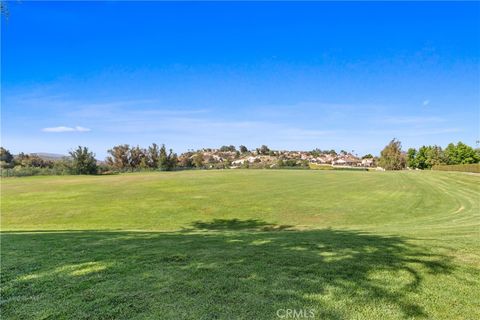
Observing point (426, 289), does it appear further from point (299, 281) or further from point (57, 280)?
point (57, 280)

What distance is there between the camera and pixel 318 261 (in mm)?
5004

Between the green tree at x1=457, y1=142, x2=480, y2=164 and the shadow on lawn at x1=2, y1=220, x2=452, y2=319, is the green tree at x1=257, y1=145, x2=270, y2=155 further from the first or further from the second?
the shadow on lawn at x1=2, y1=220, x2=452, y2=319

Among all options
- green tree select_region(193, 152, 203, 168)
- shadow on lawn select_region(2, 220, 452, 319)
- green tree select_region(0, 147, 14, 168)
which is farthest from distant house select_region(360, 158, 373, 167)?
shadow on lawn select_region(2, 220, 452, 319)

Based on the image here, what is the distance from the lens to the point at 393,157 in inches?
4114

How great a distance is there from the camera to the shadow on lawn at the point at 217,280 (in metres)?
Answer: 3.46

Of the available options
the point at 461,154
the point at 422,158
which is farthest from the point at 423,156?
the point at 461,154

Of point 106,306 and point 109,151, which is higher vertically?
point 109,151

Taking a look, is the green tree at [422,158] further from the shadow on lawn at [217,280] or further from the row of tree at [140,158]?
the shadow on lawn at [217,280]

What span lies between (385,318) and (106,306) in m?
3.14

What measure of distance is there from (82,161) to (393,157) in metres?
95.3

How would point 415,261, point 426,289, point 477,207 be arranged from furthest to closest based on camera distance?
1. point 477,207
2. point 415,261
3. point 426,289

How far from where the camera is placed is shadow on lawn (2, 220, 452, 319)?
3459 mm

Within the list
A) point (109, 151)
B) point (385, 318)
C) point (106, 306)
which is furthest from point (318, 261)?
point (109, 151)
